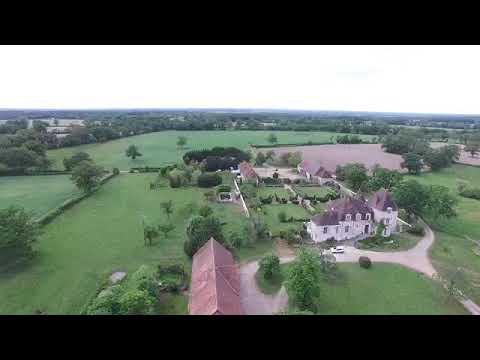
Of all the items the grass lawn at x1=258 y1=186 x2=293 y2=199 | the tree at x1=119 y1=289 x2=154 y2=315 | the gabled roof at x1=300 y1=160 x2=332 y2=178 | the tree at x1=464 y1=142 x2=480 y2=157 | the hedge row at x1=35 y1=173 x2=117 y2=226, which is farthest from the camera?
the tree at x1=464 y1=142 x2=480 y2=157

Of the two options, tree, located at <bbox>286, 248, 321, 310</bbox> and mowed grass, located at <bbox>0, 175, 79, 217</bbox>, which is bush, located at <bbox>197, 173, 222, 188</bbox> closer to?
mowed grass, located at <bbox>0, 175, 79, 217</bbox>

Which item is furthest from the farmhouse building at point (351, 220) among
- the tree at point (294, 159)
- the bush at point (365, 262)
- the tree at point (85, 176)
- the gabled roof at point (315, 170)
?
the tree at point (85, 176)

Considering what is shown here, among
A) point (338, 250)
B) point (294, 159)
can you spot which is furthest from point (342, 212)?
point (294, 159)

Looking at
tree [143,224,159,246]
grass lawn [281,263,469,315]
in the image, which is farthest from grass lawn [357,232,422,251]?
tree [143,224,159,246]
